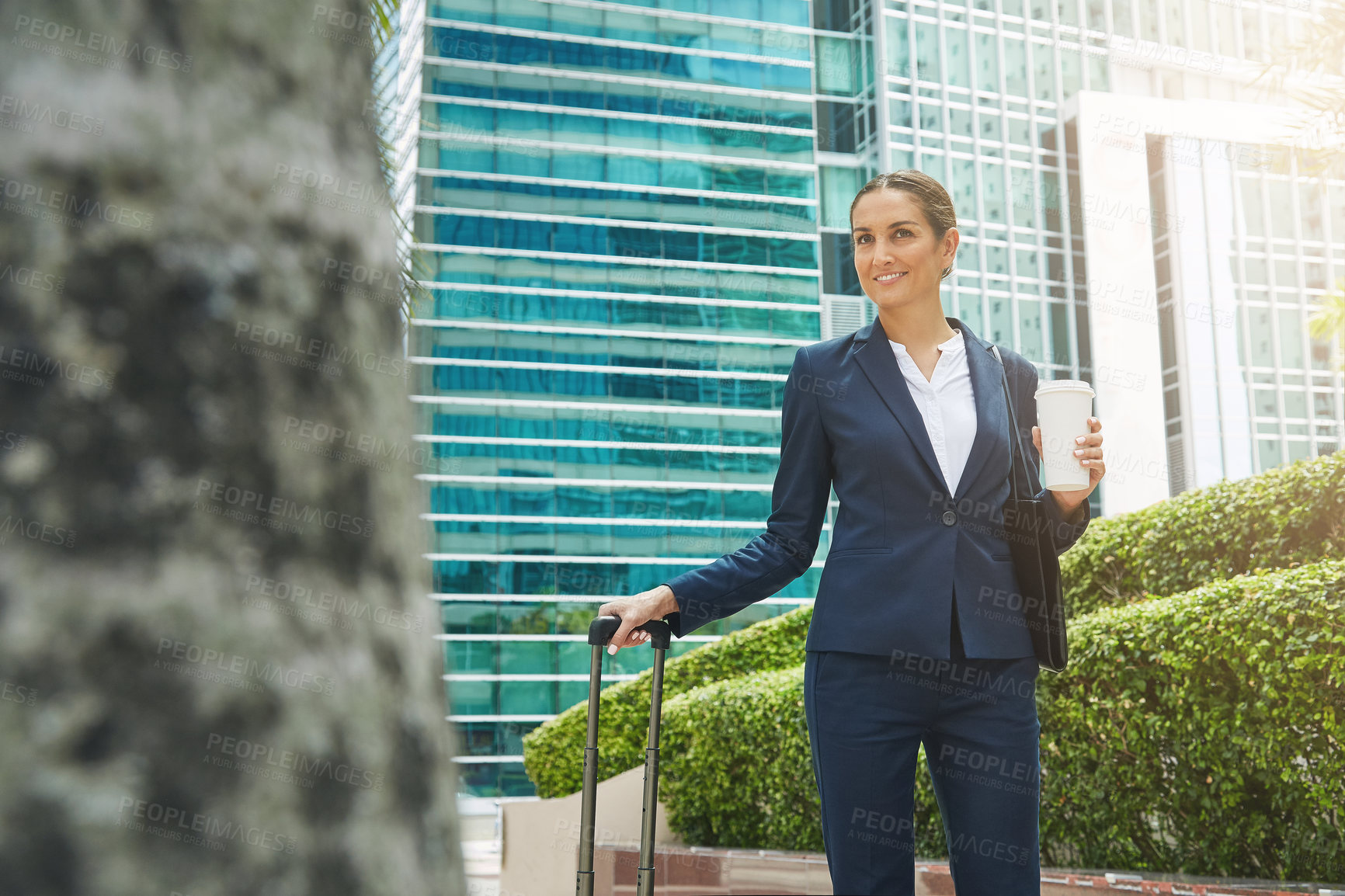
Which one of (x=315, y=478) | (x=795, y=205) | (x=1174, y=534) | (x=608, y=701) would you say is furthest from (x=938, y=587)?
(x=795, y=205)

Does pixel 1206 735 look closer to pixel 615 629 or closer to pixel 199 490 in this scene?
pixel 615 629

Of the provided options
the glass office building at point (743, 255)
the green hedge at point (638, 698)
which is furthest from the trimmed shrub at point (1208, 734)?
the glass office building at point (743, 255)

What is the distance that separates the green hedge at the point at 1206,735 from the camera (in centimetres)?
289

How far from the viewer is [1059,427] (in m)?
1.76

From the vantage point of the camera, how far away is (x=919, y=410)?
1838 millimetres

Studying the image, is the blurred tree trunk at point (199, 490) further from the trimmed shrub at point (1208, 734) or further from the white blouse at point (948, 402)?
the trimmed shrub at point (1208, 734)

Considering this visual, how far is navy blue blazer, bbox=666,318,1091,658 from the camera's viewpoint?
1685 millimetres

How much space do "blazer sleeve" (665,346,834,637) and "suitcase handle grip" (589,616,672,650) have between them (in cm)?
3

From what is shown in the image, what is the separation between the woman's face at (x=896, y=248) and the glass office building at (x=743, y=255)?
4384cm

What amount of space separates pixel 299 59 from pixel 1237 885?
10.6 feet

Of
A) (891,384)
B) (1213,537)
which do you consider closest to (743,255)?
(1213,537)

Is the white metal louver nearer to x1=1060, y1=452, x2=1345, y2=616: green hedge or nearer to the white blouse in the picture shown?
x1=1060, y1=452, x2=1345, y2=616: green hedge

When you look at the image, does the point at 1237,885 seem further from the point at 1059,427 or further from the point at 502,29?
the point at 502,29

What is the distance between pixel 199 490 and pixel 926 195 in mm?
1704
